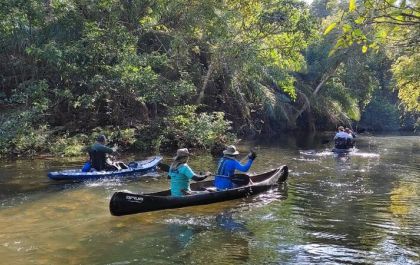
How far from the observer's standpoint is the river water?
686 centimetres

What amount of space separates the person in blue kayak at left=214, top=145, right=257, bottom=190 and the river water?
477mm

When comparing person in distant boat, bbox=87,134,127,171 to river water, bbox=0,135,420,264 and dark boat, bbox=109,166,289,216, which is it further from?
dark boat, bbox=109,166,289,216

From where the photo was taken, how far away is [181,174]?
9438 mm

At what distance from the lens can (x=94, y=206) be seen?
32.5 ft

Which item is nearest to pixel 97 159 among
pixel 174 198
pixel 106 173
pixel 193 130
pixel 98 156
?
pixel 98 156

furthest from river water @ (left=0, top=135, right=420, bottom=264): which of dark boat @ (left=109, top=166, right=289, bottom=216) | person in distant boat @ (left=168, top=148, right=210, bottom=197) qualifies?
person in distant boat @ (left=168, top=148, right=210, bottom=197)

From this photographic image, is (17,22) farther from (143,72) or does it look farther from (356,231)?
(356,231)

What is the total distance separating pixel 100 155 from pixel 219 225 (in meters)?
5.48

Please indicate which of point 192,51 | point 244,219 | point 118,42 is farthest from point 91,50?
point 244,219

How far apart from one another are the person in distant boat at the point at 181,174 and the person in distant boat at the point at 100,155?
380 centimetres

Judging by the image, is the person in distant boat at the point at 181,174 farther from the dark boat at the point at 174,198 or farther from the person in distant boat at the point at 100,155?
the person in distant boat at the point at 100,155

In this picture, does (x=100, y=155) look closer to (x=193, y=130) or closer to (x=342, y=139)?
(x=193, y=130)

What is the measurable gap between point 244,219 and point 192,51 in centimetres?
1466

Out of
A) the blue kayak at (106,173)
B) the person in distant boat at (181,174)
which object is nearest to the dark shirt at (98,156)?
the blue kayak at (106,173)
